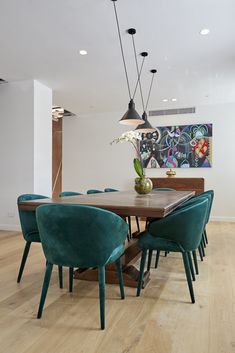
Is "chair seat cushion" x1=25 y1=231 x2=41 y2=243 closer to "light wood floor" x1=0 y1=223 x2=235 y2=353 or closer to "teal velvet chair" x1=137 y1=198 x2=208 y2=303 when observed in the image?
"light wood floor" x1=0 y1=223 x2=235 y2=353

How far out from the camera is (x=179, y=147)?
6.30 metres

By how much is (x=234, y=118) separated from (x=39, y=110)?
4.24 meters

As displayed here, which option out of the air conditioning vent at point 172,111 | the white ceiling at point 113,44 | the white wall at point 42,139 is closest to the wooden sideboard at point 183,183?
the air conditioning vent at point 172,111

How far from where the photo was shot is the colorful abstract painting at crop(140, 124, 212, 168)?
6.13 metres

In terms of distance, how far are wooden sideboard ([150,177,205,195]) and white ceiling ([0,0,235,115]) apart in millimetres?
1824

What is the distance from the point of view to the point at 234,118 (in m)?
5.98

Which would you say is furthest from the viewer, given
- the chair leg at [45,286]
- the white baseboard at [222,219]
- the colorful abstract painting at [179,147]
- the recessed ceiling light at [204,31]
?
the colorful abstract painting at [179,147]

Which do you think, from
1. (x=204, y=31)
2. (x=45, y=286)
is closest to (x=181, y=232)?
(x=45, y=286)

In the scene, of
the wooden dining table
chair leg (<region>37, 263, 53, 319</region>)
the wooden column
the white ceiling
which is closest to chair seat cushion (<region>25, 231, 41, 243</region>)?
the wooden dining table

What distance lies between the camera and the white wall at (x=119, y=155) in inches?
237

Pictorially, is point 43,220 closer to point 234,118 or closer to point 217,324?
point 217,324

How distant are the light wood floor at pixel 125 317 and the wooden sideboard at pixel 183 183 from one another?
3.17 m

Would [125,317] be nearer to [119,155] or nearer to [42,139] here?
[42,139]

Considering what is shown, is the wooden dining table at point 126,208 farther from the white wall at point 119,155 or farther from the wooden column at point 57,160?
the wooden column at point 57,160
